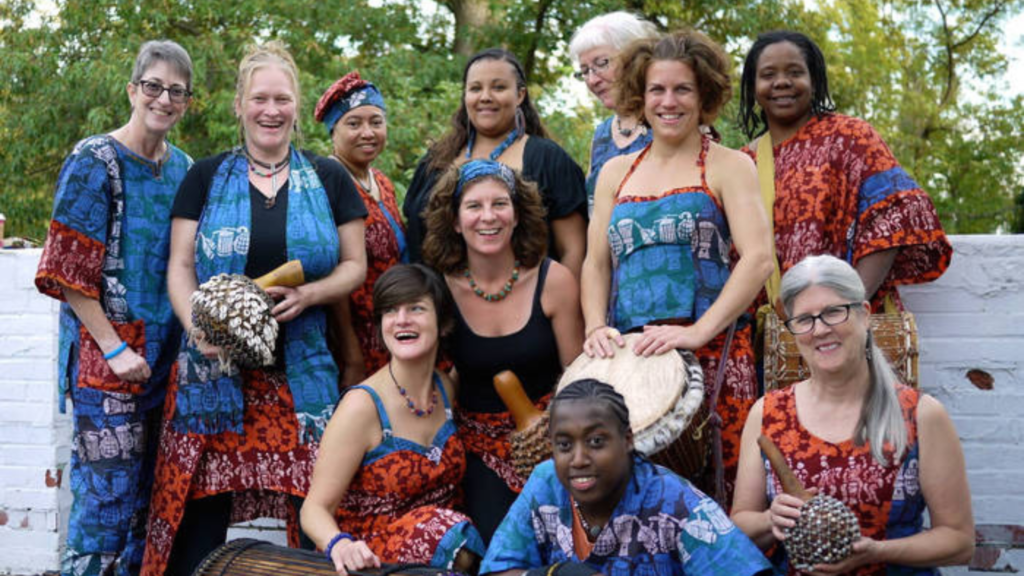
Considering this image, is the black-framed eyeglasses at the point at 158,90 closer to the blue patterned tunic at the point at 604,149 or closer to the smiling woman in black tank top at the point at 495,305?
the smiling woman in black tank top at the point at 495,305

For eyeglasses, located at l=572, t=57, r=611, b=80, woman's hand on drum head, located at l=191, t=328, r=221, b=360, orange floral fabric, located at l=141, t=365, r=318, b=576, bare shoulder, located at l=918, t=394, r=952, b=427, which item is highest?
eyeglasses, located at l=572, t=57, r=611, b=80

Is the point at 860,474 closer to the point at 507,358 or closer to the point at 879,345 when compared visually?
the point at 879,345

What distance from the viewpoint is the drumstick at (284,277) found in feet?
11.9

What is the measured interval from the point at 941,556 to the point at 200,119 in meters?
9.80

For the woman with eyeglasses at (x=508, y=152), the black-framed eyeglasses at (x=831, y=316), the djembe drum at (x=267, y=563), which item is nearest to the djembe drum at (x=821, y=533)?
the black-framed eyeglasses at (x=831, y=316)

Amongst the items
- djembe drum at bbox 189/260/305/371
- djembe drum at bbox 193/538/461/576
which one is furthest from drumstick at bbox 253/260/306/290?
djembe drum at bbox 193/538/461/576

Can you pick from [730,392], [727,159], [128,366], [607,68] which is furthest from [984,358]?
[128,366]

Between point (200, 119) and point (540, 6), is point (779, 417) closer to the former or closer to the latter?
point (200, 119)

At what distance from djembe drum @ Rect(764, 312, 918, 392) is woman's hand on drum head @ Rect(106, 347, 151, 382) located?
2.03 metres

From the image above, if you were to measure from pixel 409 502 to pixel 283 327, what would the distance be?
0.73 m

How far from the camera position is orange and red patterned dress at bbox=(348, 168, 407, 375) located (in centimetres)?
415

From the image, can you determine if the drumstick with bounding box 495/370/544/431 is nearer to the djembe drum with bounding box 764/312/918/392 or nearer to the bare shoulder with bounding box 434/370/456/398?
the bare shoulder with bounding box 434/370/456/398

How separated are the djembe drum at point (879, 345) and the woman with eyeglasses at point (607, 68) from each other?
0.98 metres

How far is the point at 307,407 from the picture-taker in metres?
3.77
